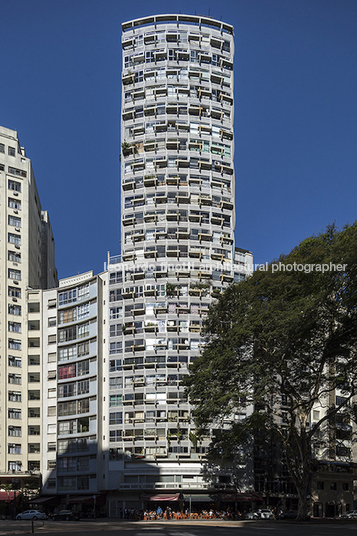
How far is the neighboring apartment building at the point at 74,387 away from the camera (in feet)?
312

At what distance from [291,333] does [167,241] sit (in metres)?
44.5

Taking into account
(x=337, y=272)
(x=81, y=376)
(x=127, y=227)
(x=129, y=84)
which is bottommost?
(x=81, y=376)

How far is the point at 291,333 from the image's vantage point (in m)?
58.1

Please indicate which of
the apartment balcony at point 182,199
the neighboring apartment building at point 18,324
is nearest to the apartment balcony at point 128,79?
the neighboring apartment building at point 18,324

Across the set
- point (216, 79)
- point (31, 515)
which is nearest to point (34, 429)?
point (31, 515)

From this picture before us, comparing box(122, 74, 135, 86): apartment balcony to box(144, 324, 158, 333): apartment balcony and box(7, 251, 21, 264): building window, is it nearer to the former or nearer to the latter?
box(7, 251, 21, 264): building window

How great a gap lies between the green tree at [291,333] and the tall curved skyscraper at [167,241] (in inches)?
1067

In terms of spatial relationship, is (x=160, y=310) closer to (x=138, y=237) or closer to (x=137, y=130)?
(x=138, y=237)

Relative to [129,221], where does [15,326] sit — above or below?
below

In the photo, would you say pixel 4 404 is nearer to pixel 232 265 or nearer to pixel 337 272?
pixel 232 265

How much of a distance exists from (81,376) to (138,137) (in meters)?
39.8

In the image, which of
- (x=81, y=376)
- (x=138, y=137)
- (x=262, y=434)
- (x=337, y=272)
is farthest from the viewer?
(x=138, y=137)

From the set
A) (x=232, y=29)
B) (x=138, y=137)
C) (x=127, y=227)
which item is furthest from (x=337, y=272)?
(x=232, y=29)

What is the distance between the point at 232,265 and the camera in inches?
3994
